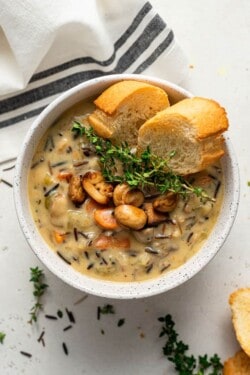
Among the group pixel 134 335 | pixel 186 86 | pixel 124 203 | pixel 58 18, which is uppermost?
pixel 58 18

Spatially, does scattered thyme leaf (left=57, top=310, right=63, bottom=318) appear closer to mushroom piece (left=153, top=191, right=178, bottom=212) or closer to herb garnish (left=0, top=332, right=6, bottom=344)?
herb garnish (left=0, top=332, right=6, bottom=344)

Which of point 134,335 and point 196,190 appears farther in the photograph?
point 134,335

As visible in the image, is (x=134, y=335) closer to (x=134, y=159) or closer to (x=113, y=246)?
(x=113, y=246)

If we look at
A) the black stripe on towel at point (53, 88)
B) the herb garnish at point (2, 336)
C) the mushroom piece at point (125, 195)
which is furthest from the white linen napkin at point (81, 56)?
the herb garnish at point (2, 336)

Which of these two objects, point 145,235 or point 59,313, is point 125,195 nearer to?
point 145,235

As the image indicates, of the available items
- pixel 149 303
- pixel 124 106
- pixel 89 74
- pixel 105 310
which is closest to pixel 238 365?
pixel 149 303

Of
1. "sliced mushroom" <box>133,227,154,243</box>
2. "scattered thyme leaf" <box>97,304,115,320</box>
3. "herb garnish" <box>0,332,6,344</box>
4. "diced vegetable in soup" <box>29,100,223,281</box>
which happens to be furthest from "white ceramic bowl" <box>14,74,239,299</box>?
"herb garnish" <box>0,332,6,344</box>

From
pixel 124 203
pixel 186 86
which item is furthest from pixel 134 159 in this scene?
pixel 186 86
